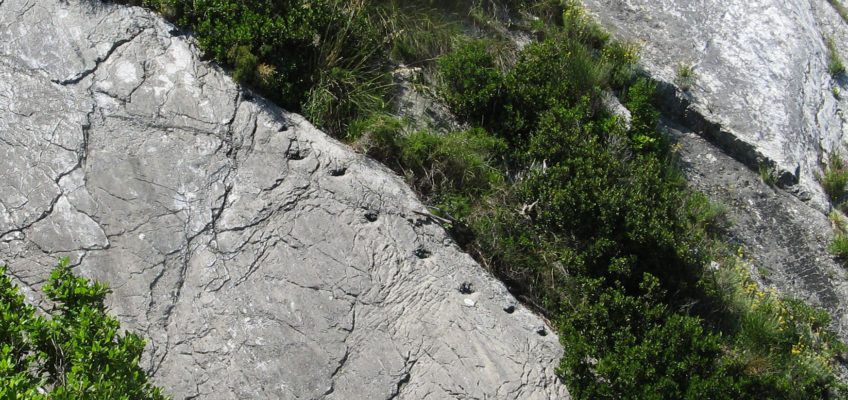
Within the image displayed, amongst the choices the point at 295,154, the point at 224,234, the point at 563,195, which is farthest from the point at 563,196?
the point at 224,234

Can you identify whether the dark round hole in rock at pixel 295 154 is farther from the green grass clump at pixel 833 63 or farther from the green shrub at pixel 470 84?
the green grass clump at pixel 833 63

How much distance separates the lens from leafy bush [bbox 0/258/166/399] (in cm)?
400

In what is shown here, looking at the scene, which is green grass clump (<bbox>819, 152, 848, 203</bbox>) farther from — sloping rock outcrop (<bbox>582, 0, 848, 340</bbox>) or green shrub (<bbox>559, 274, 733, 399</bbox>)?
green shrub (<bbox>559, 274, 733, 399</bbox>)

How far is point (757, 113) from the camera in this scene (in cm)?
770

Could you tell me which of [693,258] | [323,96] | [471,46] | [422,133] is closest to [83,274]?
[323,96]

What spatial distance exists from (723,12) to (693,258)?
4.10 metres

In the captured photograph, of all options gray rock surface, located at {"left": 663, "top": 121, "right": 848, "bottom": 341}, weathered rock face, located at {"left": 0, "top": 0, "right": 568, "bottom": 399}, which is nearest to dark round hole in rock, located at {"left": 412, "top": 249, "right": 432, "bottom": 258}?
weathered rock face, located at {"left": 0, "top": 0, "right": 568, "bottom": 399}

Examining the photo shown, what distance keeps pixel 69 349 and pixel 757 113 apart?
24.7 ft

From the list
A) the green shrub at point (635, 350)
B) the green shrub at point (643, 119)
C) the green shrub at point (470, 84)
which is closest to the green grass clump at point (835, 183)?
the green shrub at point (643, 119)

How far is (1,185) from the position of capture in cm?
519

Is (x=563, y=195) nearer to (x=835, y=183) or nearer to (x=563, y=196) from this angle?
(x=563, y=196)

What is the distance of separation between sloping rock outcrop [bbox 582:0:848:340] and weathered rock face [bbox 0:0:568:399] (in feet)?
11.0

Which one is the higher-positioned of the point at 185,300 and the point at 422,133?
the point at 422,133

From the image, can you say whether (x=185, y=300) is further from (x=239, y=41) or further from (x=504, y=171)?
(x=504, y=171)
